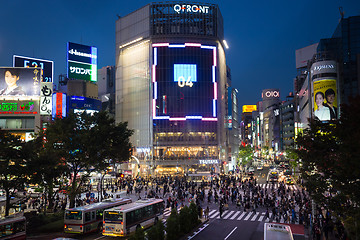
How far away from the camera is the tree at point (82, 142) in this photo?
90.5 ft

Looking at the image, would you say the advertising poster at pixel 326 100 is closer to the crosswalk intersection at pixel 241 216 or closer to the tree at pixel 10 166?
the crosswalk intersection at pixel 241 216

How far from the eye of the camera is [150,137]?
7744 centimetres

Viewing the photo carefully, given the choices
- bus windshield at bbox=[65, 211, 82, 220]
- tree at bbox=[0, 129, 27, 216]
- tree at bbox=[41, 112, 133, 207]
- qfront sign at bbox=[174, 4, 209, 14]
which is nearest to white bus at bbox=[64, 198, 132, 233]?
bus windshield at bbox=[65, 211, 82, 220]

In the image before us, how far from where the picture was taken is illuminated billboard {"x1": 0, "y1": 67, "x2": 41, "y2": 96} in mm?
55562

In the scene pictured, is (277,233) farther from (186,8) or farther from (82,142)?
(186,8)

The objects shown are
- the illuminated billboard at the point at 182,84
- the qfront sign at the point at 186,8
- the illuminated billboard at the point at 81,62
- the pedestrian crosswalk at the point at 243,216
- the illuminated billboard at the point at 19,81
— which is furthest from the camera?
the qfront sign at the point at 186,8

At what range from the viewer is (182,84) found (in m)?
78.1

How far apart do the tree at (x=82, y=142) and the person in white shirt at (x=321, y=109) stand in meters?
39.1

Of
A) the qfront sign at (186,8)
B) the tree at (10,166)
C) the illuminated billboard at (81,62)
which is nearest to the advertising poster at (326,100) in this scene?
the qfront sign at (186,8)

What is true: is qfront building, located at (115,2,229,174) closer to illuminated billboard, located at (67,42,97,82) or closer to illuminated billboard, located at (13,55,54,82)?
illuminated billboard, located at (67,42,97,82)

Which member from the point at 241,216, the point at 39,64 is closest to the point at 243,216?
the point at 241,216

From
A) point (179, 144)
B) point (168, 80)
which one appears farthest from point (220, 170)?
point (168, 80)

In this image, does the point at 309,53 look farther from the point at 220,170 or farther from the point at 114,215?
the point at 114,215

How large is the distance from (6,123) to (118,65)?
128 feet
